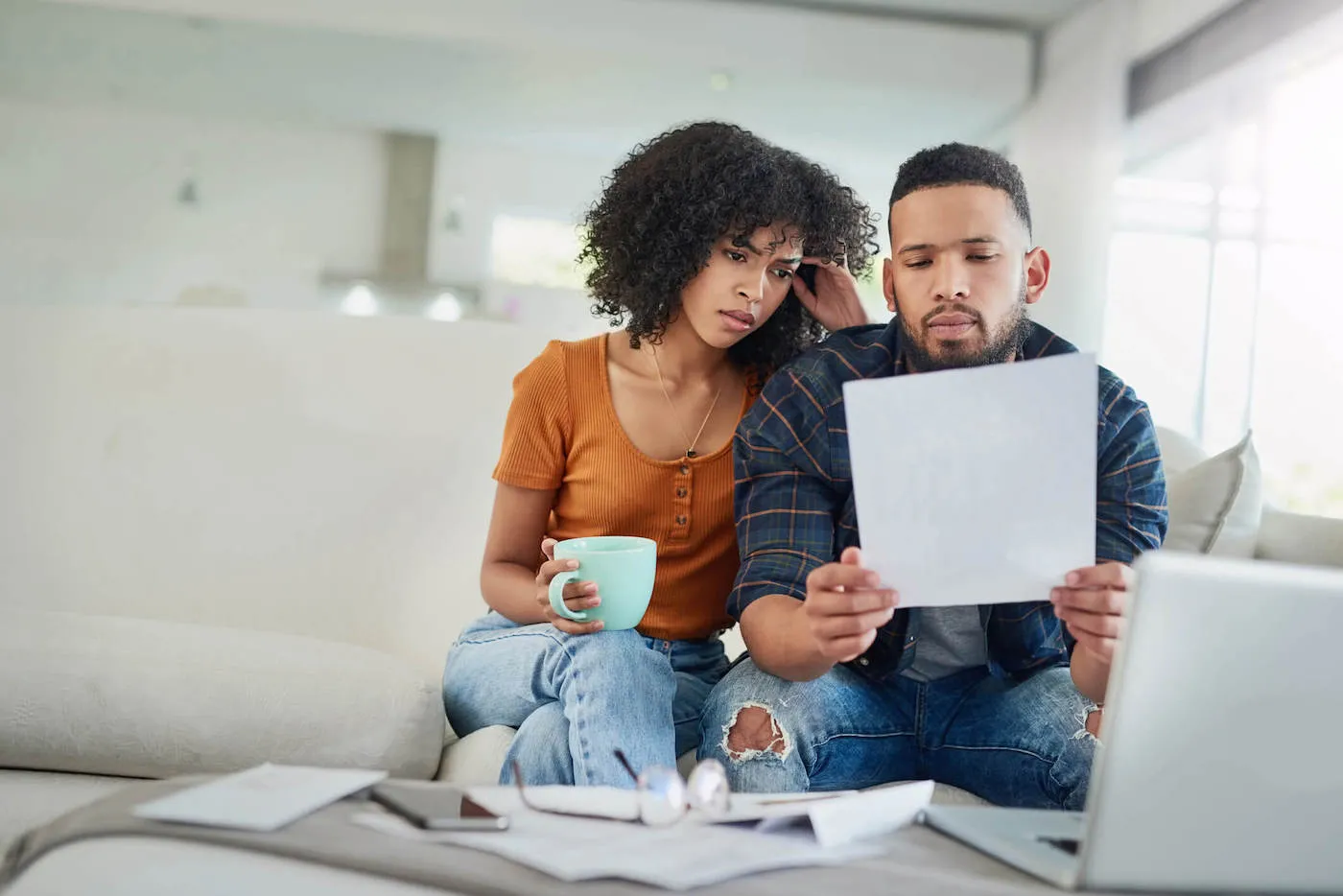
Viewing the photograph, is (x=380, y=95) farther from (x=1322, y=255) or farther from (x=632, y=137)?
(x=1322, y=255)

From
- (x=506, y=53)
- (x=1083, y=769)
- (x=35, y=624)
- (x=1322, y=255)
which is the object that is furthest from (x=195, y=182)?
(x=1322, y=255)

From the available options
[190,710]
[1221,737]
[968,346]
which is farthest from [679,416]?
[1221,737]

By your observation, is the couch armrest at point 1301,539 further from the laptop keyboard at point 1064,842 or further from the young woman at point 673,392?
the laptop keyboard at point 1064,842

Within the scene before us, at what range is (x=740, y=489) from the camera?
1.56 m

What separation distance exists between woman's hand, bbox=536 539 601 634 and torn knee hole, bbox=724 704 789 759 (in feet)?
0.62

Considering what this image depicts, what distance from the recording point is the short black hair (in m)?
1.50

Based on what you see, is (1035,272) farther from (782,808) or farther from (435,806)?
(435,806)

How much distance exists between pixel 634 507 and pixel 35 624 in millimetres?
771

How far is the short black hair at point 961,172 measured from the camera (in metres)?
1.50

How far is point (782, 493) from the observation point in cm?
148

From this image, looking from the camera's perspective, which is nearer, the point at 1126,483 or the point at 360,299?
the point at 1126,483

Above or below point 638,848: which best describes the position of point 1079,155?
above

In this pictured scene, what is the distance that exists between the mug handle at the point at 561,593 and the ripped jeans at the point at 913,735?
212 millimetres

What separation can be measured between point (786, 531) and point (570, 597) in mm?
284
